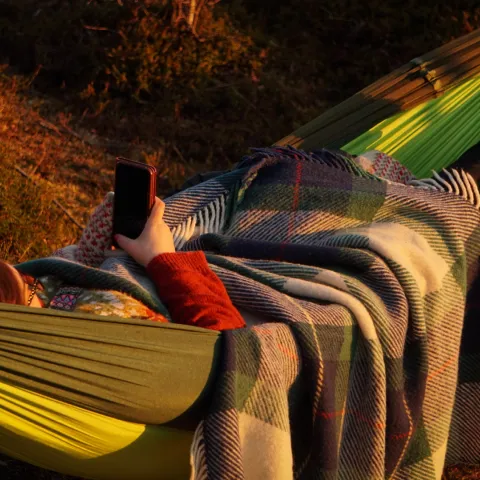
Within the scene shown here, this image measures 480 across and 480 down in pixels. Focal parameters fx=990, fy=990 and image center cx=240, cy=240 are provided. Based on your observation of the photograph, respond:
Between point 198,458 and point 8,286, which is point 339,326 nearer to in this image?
point 198,458

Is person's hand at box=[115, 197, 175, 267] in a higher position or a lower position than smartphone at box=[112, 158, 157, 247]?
lower

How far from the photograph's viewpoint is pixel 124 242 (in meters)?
2.30

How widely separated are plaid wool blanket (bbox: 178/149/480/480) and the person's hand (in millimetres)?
144

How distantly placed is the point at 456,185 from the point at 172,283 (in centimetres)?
103

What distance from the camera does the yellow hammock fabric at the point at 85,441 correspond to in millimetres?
1813

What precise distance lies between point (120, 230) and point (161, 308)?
0.28m

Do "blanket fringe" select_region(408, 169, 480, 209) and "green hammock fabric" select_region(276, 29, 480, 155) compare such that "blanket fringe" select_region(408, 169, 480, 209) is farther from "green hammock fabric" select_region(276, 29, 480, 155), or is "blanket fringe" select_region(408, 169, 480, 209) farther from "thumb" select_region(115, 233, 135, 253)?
"thumb" select_region(115, 233, 135, 253)

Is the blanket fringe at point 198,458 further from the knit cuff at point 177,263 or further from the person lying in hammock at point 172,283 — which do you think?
the knit cuff at point 177,263

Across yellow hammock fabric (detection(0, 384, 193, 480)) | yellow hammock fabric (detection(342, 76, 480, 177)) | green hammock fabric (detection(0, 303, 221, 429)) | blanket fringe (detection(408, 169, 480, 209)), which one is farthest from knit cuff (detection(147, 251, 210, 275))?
yellow hammock fabric (detection(342, 76, 480, 177))

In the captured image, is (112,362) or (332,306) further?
(332,306)

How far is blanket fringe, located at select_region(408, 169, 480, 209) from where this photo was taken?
2771mm

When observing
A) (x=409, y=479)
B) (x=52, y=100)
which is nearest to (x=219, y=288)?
(x=409, y=479)

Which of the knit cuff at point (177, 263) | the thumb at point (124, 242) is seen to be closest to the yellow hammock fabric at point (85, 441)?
the knit cuff at point (177, 263)

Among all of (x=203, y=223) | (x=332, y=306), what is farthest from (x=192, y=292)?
(x=203, y=223)
